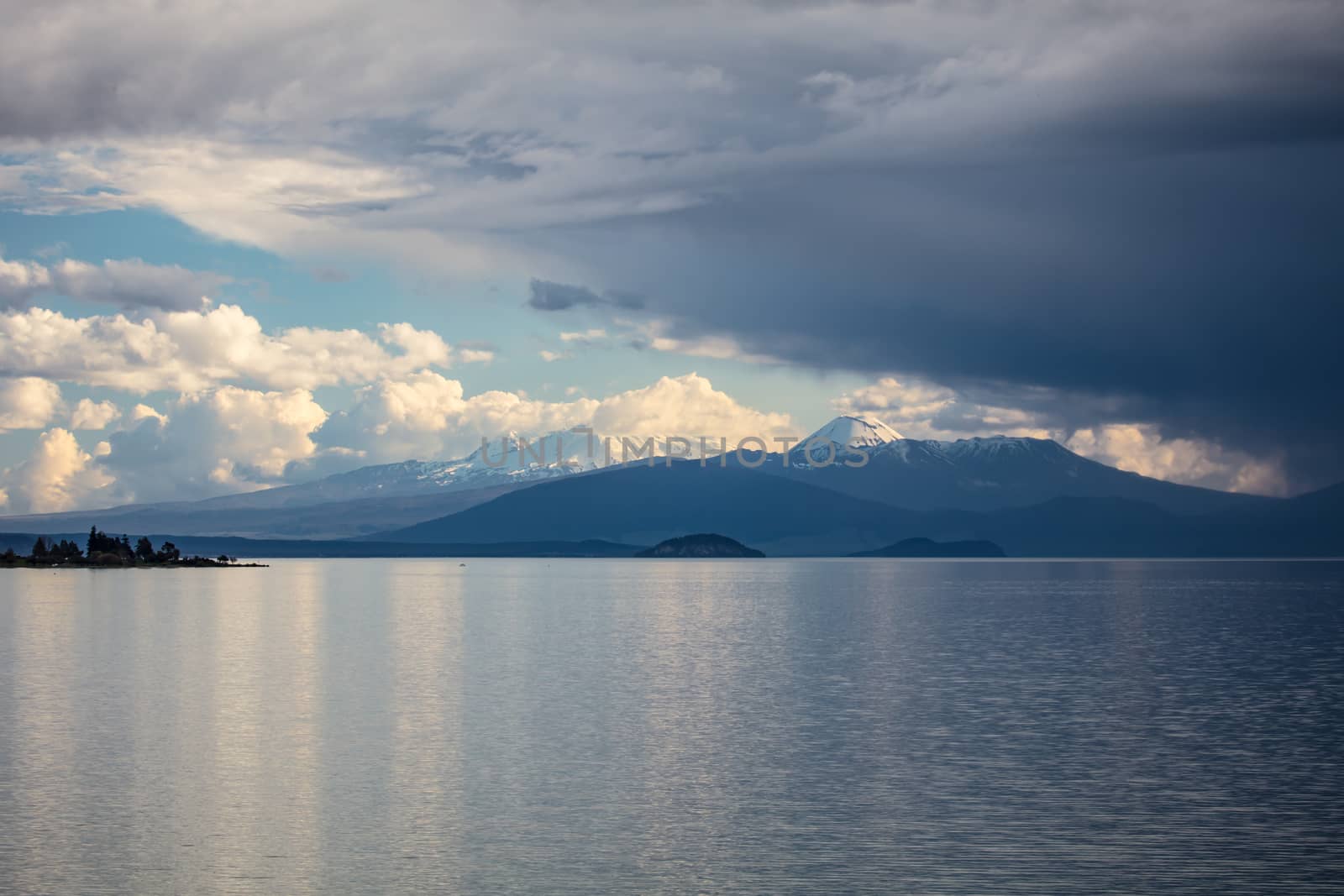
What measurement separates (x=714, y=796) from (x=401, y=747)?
16.0 m

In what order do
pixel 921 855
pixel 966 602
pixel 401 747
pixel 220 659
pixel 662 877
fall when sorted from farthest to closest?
pixel 966 602
pixel 220 659
pixel 401 747
pixel 921 855
pixel 662 877

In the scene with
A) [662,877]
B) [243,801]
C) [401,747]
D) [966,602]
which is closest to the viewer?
[662,877]

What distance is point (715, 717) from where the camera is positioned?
2470 inches

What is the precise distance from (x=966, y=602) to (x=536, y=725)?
142 m

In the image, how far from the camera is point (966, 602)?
19200 cm

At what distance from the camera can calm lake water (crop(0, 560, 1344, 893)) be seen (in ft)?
115

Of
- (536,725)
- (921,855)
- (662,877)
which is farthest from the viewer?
(536,725)

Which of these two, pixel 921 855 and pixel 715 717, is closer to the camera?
pixel 921 855

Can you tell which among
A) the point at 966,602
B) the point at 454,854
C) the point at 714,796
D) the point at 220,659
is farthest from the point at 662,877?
the point at 966,602

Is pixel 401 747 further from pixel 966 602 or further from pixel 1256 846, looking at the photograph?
pixel 966 602

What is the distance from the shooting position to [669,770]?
48844 mm

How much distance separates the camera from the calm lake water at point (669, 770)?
3500cm

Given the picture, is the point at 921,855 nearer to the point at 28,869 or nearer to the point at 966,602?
the point at 28,869

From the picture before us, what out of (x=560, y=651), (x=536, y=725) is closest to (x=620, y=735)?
(x=536, y=725)
